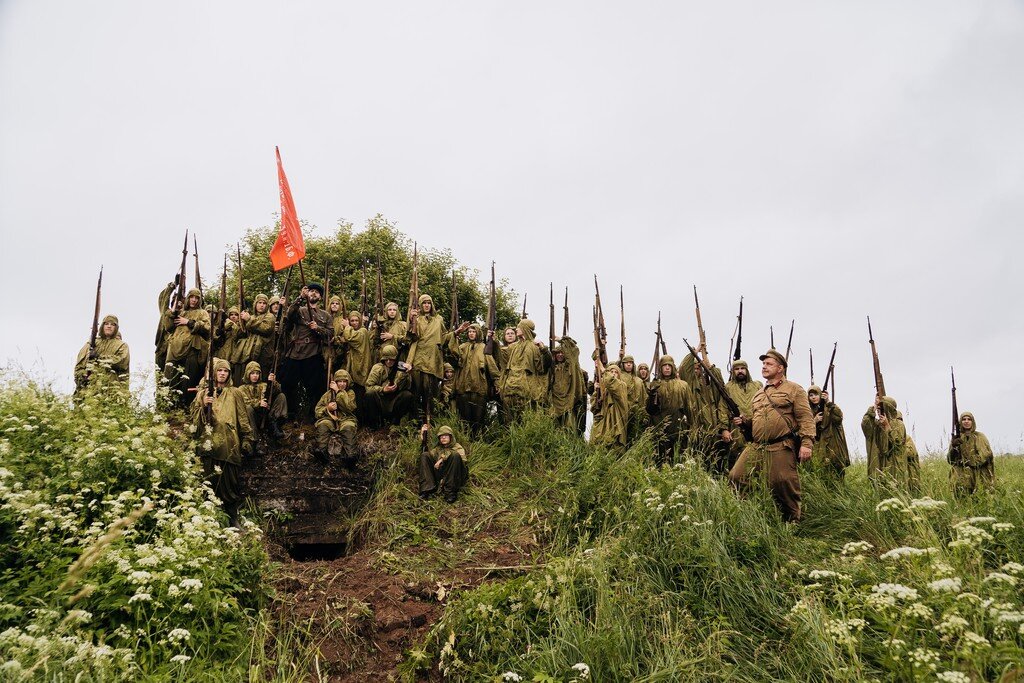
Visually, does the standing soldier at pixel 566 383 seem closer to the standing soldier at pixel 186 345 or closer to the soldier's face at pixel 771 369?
the soldier's face at pixel 771 369

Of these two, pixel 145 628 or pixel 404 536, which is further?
pixel 404 536

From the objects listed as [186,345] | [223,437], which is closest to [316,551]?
[223,437]

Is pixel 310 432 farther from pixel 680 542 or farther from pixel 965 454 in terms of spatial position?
pixel 965 454

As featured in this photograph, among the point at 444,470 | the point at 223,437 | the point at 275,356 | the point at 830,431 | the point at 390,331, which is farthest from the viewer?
the point at 390,331

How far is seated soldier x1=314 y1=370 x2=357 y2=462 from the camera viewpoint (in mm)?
11227

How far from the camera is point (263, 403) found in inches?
460

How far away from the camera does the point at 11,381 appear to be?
10250 mm

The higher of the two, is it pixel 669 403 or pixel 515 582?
pixel 669 403

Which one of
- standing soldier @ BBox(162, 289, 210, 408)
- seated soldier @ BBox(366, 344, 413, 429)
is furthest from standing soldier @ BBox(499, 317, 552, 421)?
standing soldier @ BBox(162, 289, 210, 408)

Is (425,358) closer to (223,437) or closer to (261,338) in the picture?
A: (261,338)

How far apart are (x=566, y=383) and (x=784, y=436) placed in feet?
17.2

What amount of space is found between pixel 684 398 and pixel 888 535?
512cm

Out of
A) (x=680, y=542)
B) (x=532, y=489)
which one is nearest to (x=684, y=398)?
(x=532, y=489)

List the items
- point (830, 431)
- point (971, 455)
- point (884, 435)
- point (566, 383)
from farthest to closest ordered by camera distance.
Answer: point (566, 383)
point (830, 431)
point (884, 435)
point (971, 455)
